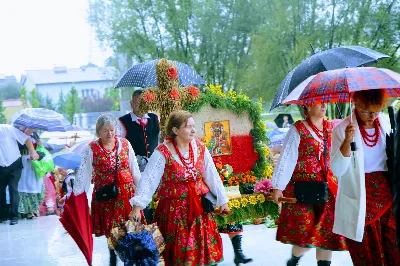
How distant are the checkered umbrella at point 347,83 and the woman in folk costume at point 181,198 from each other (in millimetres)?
1099

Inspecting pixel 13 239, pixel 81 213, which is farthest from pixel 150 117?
pixel 13 239

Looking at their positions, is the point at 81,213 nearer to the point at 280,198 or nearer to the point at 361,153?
the point at 280,198

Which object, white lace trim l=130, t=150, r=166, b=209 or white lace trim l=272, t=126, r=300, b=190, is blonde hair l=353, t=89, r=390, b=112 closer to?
white lace trim l=272, t=126, r=300, b=190

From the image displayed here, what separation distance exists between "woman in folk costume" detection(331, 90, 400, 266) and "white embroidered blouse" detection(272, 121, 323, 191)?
4.07 ft

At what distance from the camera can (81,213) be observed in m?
6.73

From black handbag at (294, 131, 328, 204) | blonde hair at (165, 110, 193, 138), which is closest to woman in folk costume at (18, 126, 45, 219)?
blonde hair at (165, 110, 193, 138)

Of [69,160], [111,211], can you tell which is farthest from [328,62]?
[69,160]

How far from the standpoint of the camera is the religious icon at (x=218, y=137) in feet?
24.1

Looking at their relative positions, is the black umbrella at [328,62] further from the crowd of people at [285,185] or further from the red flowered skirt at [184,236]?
the red flowered skirt at [184,236]

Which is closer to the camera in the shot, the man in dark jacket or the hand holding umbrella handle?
the hand holding umbrella handle

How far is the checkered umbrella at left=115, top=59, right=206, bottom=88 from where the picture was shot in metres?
8.05

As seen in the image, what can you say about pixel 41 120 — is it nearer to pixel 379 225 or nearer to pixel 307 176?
pixel 307 176

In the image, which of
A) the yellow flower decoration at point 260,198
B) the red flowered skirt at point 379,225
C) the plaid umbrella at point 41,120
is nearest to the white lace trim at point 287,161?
the yellow flower decoration at point 260,198

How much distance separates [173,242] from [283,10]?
2408 cm
